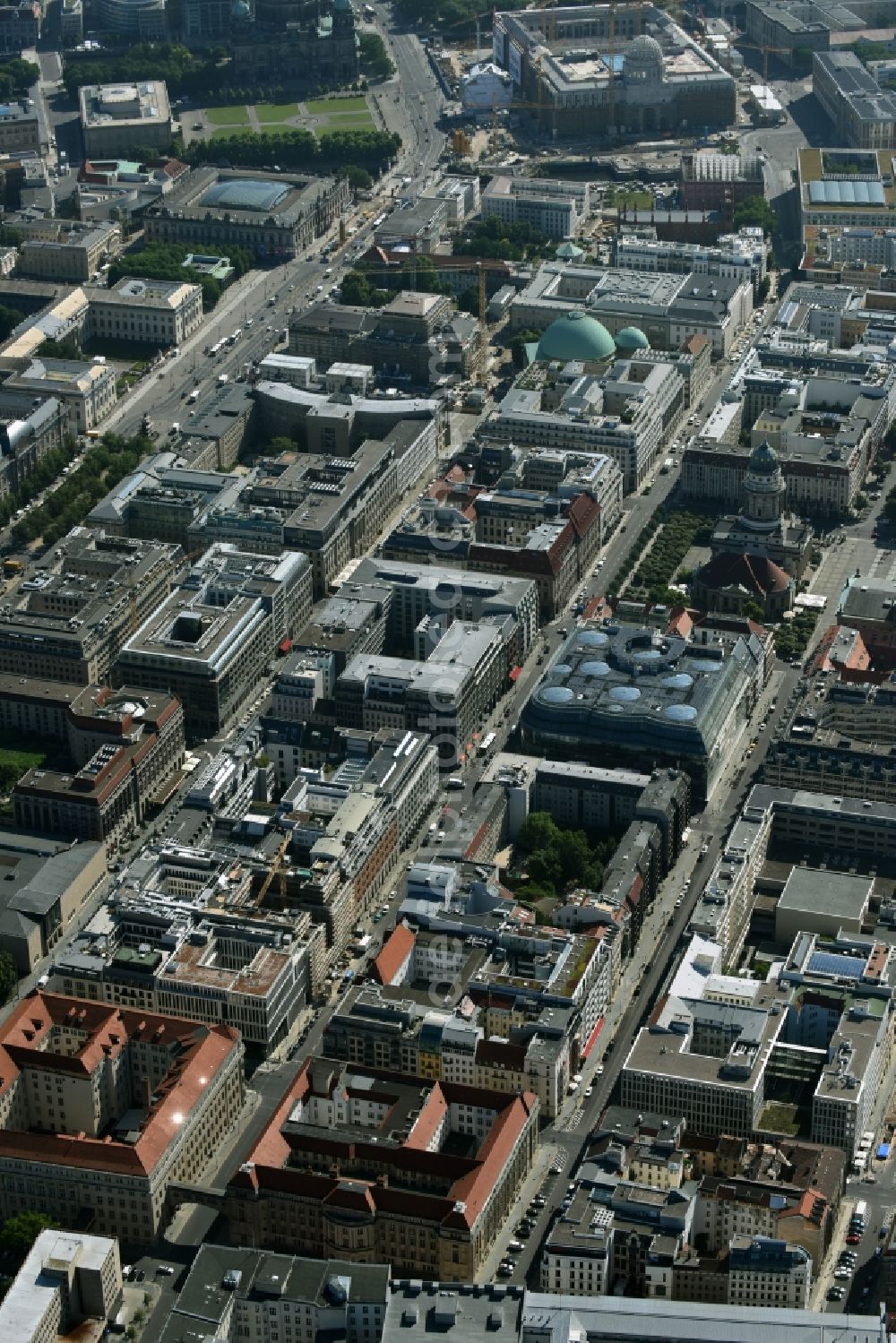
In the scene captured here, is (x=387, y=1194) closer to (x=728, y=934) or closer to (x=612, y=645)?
(x=728, y=934)

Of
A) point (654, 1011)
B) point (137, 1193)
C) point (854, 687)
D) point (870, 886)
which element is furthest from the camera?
point (854, 687)

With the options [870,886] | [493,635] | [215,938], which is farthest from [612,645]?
[215,938]

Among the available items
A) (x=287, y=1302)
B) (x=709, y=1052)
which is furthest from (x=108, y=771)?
(x=287, y=1302)

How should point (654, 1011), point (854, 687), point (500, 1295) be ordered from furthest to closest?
point (854, 687), point (654, 1011), point (500, 1295)

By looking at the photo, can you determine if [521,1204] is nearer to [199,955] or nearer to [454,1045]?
[454,1045]

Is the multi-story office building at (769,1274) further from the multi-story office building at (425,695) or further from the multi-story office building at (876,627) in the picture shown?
the multi-story office building at (876,627)

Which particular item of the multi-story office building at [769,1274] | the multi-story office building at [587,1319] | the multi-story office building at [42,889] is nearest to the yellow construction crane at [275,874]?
the multi-story office building at [42,889]
